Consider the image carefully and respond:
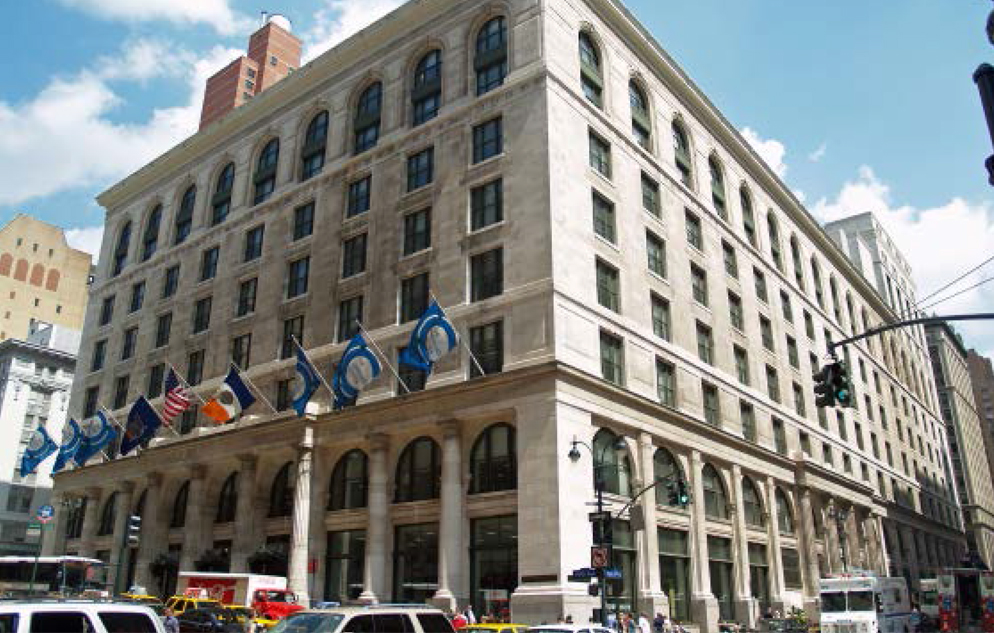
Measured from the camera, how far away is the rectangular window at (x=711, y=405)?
48.3m

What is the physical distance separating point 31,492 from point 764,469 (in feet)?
255

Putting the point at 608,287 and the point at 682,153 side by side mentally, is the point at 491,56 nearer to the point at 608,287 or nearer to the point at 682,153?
the point at 608,287

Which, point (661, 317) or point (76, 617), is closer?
point (76, 617)

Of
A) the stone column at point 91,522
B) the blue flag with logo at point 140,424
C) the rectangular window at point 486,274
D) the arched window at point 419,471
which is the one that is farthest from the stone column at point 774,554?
the stone column at point 91,522

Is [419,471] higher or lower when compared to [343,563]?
higher

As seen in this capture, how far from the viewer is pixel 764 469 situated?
52.1m

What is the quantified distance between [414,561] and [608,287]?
16.7 metres

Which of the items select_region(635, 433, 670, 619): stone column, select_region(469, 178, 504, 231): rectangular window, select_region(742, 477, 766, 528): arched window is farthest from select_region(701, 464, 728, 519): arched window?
select_region(469, 178, 504, 231): rectangular window

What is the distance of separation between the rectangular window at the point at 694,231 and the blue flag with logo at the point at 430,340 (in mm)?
22861

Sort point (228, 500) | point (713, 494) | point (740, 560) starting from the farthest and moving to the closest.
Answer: point (228, 500)
point (713, 494)
point (740, 560)

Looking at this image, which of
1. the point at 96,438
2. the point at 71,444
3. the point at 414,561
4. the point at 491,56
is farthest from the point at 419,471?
the point at 71,444

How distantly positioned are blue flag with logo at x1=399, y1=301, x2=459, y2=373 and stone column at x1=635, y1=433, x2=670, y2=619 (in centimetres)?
1154

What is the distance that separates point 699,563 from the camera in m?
41.7

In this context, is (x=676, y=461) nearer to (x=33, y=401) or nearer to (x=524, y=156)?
(x=524, y=156)
